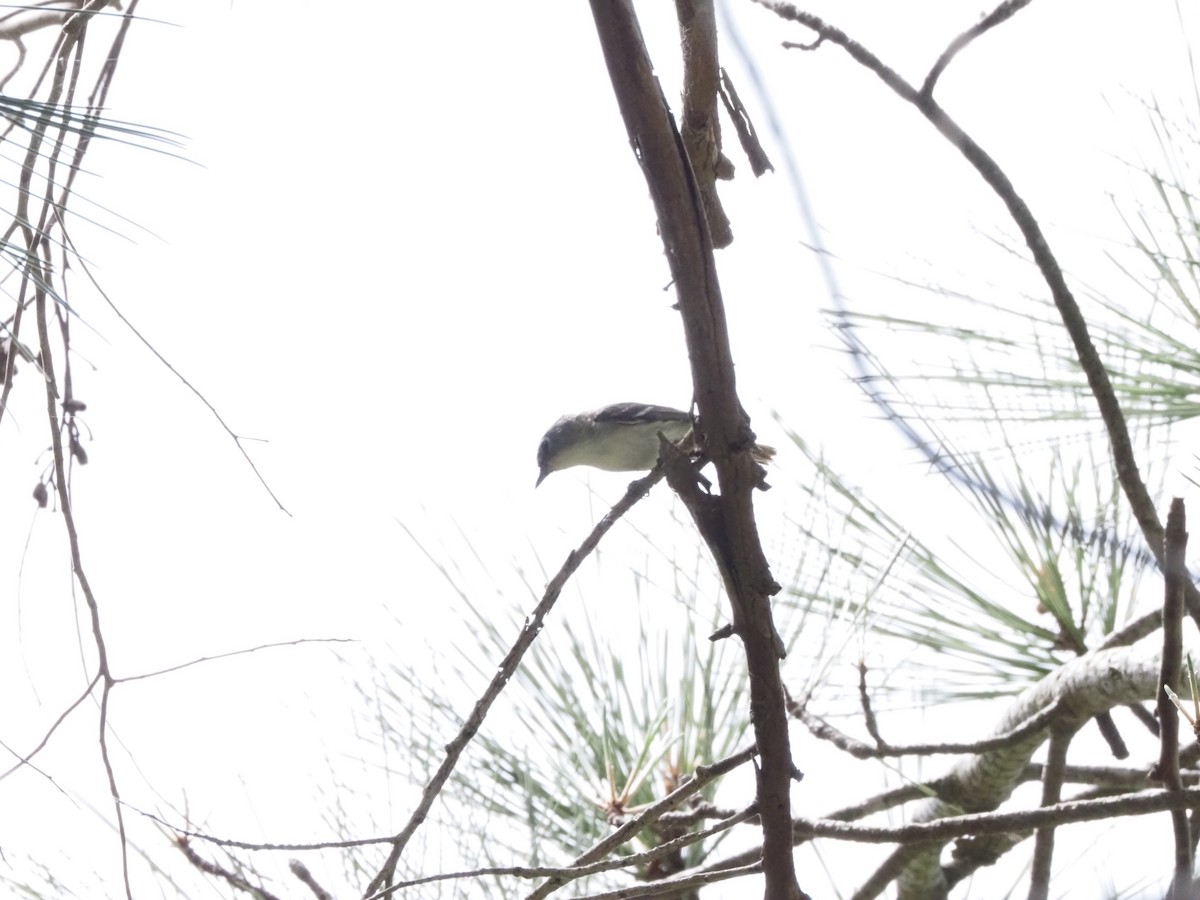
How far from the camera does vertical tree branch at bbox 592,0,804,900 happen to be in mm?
964

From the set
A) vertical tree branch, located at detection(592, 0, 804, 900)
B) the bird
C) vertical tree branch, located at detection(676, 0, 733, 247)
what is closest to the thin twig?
vertical tree branch, located at detection(592, 0, 804, 900)

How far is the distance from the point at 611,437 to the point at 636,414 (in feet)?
0.44

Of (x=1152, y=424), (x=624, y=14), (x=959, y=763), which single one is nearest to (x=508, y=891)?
(x=959, y=763)

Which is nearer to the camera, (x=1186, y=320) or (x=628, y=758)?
(x=1186, y=320)

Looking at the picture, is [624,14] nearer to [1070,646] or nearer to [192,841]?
[192,841]

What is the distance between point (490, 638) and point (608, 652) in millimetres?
274

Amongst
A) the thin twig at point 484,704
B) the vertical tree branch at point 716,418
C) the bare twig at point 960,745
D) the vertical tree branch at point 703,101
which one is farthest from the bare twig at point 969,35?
the bare twig at point 960,745

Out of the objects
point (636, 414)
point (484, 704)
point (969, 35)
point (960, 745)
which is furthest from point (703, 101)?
point (636, 414)

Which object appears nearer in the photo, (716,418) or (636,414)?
(716,418)

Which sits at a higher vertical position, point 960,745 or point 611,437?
point 611,437

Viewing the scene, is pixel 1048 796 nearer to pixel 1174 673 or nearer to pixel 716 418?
pixel 1174 673

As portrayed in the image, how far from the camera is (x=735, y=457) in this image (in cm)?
111

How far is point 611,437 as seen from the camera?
12.2ft

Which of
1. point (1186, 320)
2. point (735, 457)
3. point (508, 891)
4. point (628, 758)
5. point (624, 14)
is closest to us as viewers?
point (624, 14)
